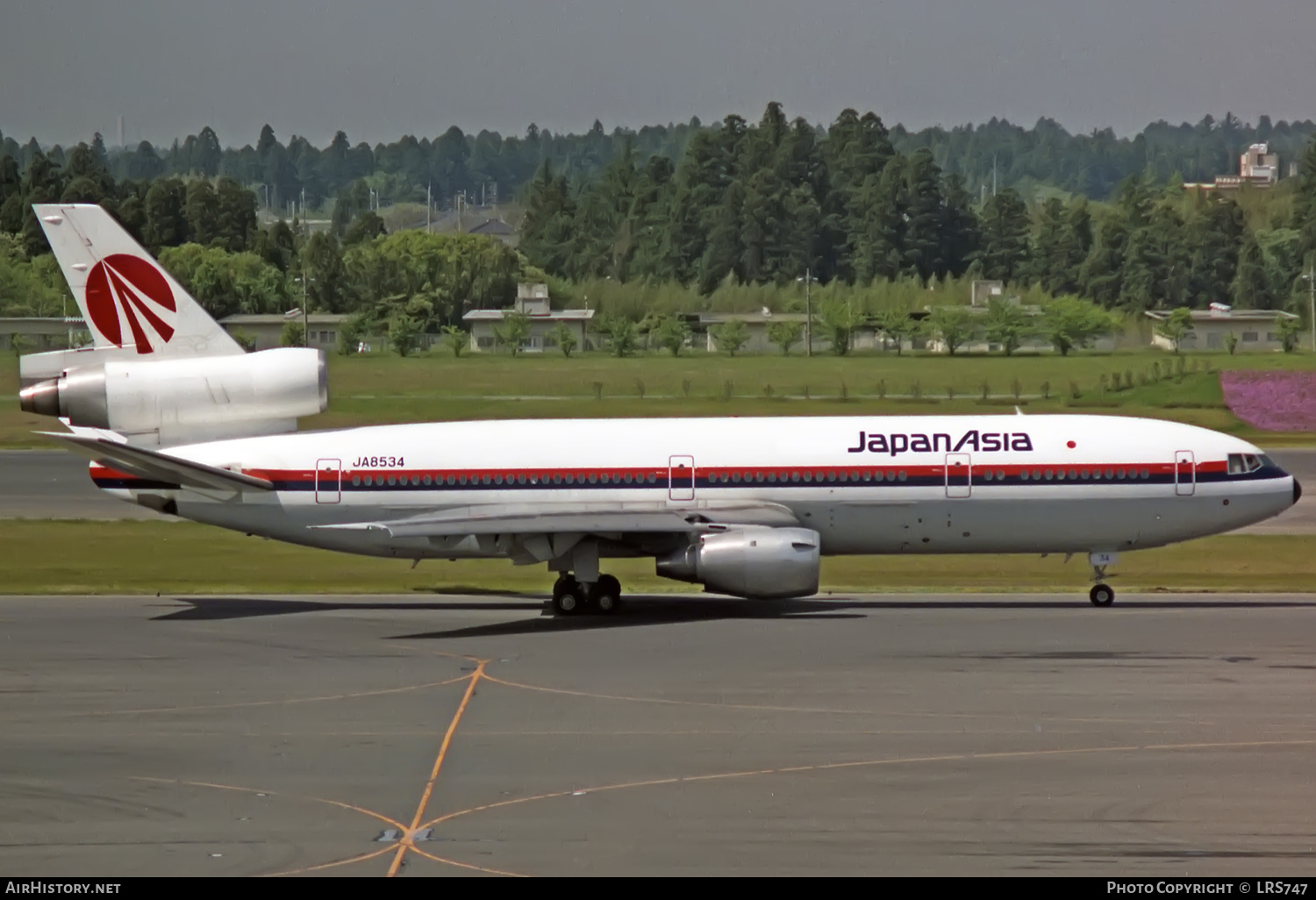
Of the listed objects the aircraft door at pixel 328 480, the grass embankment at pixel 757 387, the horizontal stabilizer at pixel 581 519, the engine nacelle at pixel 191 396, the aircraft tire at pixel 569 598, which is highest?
the engine nacelle at pixel 191 396

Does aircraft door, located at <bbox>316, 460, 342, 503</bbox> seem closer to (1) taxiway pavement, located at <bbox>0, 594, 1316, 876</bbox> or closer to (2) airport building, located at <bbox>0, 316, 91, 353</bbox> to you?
(1) taxiway pavement, located at <bbox>0, 594, 1316, 876</bbox>

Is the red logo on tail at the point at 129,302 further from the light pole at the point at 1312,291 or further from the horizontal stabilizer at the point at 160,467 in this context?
the light pole at the point at 1312,291

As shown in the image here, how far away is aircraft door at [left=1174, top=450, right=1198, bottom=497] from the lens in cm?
3712

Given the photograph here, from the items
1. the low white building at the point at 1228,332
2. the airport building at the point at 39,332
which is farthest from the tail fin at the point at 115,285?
the low white building at the point at 1228,332

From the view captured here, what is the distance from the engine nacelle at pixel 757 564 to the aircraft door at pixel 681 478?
1878 millimetres

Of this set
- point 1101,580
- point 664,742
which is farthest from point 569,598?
point 664,742

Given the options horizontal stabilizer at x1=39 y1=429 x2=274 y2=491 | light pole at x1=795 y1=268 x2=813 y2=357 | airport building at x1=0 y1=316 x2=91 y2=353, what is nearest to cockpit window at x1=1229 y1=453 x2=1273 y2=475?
horizontal stabilizer at x1=39 y1=429 x2=274 y2=491

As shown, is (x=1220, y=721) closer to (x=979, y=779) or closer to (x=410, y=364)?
(x=979, y=779)

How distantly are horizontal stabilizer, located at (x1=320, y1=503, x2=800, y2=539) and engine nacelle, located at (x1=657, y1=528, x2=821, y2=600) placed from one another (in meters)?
0.95

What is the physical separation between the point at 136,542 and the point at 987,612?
25754mm

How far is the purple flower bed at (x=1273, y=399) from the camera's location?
8538 centimetres

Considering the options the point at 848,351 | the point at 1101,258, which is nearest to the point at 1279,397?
the point at 848,351

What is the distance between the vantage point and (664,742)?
76.2ft

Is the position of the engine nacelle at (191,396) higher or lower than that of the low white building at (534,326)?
higher
